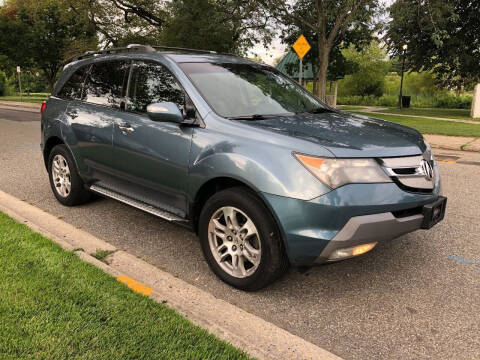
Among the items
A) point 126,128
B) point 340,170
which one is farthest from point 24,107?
point 340,170

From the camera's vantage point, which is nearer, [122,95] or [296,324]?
[296,324]

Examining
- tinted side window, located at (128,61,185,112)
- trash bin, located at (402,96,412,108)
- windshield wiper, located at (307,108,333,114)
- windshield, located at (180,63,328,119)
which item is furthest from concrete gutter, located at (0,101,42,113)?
trash bin, located at (402,96,412,108)

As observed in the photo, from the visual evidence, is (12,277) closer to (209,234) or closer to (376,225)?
(209,234)

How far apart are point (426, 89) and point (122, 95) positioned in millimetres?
49874

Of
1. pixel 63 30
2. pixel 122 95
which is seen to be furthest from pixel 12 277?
pixel 63 30

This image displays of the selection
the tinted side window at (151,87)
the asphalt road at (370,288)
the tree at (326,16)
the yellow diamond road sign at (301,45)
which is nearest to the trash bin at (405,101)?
the tree at (326,16)

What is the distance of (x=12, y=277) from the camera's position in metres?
3.20

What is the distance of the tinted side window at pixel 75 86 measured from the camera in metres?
5.00

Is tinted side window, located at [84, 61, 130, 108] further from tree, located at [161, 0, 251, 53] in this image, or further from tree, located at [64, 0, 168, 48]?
tree, located at [64, 0, 168, 48]

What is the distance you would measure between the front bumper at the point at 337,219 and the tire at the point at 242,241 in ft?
0.39

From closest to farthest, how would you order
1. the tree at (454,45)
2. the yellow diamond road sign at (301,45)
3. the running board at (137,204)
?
the running board at (137,204)
the yellow diamond road sign at (301,45)
the tree at (454,45)

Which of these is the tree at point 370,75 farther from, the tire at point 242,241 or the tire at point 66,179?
the tire at point 242,241

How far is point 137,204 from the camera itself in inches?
158

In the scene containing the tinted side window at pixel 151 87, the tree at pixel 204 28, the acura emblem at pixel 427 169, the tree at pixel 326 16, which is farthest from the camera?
the tree at pixel 204 28
